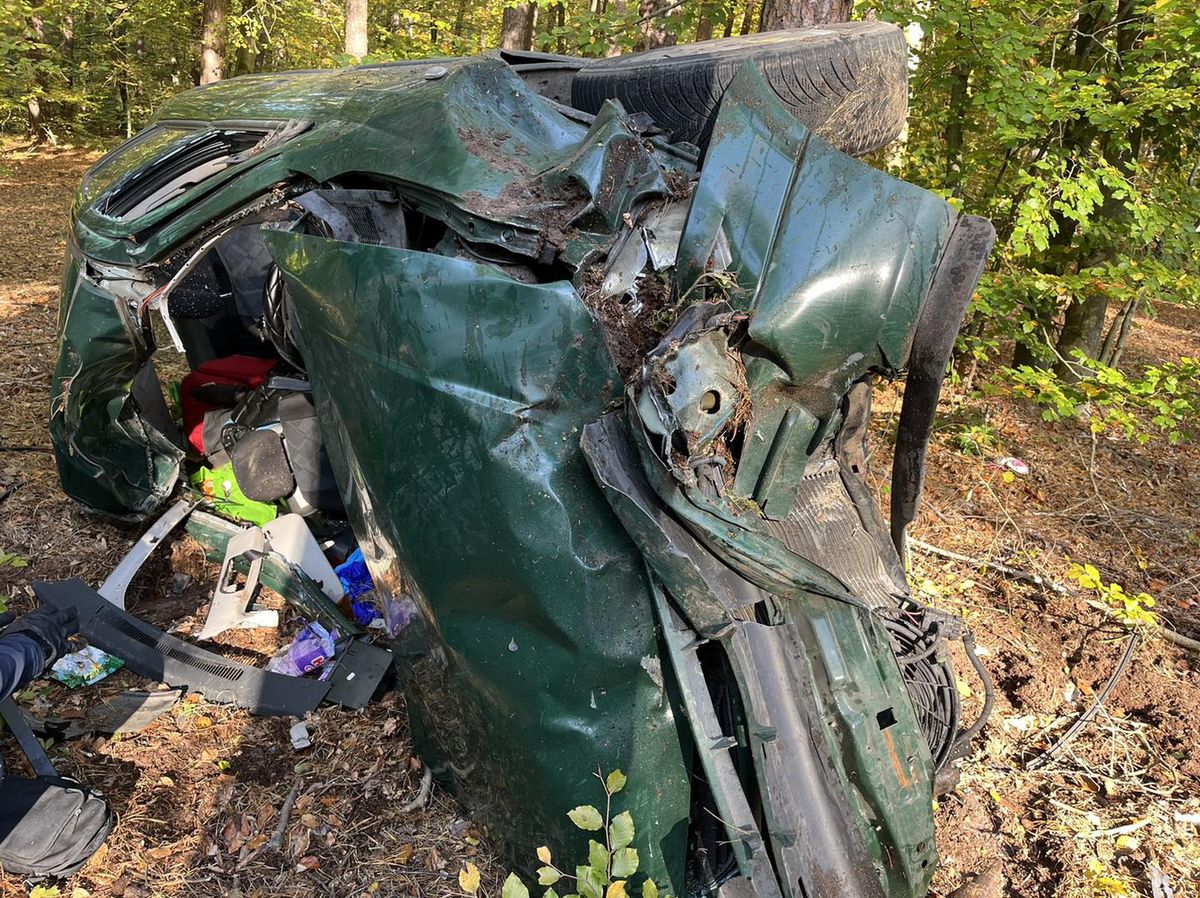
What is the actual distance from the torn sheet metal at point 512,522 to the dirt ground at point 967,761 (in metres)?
0.70

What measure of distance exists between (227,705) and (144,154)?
2151 mm

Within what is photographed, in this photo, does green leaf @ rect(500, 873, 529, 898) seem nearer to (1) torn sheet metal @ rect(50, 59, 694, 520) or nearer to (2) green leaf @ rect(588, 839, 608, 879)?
(2) green leaf @ rect(588, 839, 608, 879)

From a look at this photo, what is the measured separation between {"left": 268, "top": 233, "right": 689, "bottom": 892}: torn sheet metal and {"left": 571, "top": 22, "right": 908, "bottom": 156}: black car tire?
109cm

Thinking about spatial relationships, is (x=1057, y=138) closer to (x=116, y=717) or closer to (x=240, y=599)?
(x=240, y=599)

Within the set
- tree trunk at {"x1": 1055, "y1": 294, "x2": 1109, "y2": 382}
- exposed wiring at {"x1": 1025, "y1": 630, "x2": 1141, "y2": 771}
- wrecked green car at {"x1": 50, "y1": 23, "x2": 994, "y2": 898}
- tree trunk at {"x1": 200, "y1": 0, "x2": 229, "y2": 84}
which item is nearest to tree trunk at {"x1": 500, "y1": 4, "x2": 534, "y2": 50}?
tree trunk at {"x1": 200, "y1": 0, "x2": 229, "y2": 84}

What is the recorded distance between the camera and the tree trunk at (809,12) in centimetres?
403

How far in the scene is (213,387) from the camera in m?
3.99

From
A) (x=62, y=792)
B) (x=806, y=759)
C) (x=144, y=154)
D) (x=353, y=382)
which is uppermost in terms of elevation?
(x=144, y=154)

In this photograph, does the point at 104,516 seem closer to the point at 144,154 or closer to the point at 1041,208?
the point at 144,154

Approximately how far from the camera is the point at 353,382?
6.97ft

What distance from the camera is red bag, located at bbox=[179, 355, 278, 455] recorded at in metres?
3.96

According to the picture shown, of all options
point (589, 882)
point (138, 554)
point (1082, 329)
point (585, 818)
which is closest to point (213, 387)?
point (138, 554)

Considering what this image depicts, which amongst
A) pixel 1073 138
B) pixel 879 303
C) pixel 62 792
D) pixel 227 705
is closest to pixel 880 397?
pixel 1073 138

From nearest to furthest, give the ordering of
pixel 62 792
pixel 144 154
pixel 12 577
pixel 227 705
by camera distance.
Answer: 1. pixel 62 792
2. pixel 227 705
3. pixel 144 154
4. pixel 12 577
